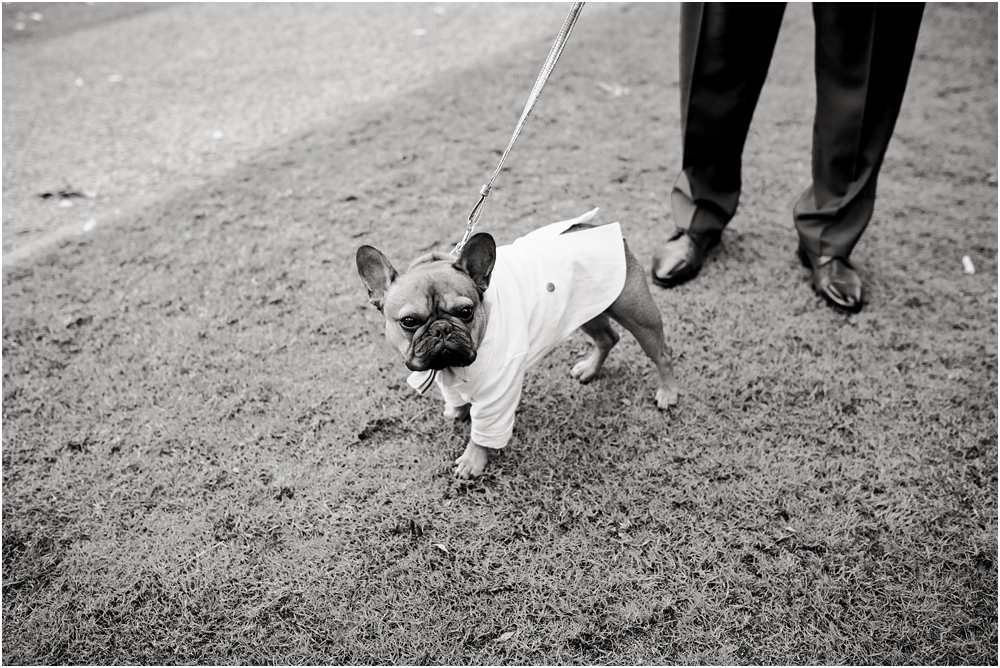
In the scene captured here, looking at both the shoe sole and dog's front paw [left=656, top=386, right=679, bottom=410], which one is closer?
dog's front paw [left=656, top=386, right=679, bottom=410]

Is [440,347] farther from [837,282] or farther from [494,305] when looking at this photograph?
[837,282]

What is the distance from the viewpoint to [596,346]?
3.67 m

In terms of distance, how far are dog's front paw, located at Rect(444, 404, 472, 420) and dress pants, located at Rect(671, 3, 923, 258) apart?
216 cm

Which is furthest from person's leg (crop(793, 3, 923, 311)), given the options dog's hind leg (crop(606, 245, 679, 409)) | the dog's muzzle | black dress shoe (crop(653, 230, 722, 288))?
the dog's muzzle

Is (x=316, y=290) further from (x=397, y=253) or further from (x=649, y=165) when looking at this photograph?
(x=649, y=165)

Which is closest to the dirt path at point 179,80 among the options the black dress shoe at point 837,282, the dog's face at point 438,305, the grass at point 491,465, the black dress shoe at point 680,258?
the grass at point 491,465

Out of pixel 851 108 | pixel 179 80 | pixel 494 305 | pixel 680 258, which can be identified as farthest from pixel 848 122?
pixel 179 80

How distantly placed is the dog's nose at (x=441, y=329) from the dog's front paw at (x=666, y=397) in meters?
1.56

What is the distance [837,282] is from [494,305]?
2744 millimetres

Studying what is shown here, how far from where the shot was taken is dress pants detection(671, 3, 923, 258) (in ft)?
12.2

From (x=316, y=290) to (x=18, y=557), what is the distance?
219 centimetres

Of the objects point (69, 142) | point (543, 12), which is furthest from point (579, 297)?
point (543, 12)

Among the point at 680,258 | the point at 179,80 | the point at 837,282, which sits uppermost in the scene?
the point at 179,80

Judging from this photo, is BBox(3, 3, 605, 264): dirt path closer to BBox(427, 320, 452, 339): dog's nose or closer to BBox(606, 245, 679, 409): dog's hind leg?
BBox(427, 320, 452, 339): dog's nose
